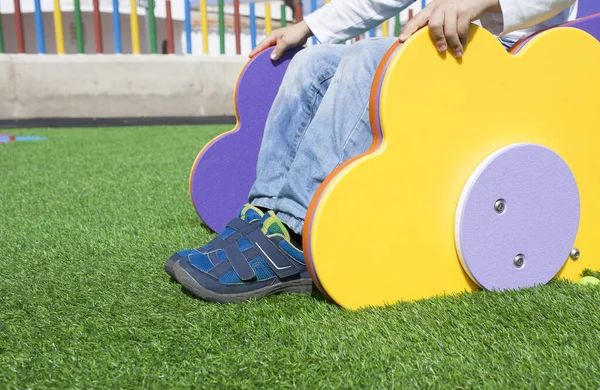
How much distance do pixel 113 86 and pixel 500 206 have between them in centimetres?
542

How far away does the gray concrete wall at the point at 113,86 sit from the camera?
575 centimetres

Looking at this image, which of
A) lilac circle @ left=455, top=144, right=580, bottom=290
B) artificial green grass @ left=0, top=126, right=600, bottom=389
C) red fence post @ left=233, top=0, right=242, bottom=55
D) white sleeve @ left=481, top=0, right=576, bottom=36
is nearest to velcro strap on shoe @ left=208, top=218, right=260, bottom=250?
artificial green grass @ left=0, top=126, right=600, bottom=389

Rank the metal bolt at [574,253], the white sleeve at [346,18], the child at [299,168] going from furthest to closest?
the white sleeve at [346,18] < the metal bolt at [574,253] < the child at [299,168]

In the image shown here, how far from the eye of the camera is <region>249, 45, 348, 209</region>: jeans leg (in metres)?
1.28

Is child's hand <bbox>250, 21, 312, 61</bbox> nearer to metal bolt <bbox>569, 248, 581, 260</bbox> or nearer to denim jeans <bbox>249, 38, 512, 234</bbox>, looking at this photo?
denim jeans <bbox>249, 38, 512, 234</bbox>

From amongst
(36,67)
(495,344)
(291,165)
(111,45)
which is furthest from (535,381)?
(111,45)

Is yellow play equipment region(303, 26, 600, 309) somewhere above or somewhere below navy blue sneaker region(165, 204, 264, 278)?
above

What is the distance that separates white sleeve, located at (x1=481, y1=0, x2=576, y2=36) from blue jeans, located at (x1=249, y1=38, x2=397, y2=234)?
21 centimetres

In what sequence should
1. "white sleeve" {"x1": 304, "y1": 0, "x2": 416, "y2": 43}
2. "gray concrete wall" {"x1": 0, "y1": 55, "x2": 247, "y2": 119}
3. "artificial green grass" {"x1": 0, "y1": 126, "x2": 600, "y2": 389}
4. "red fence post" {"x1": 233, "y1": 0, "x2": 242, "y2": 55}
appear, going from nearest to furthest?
"artificial green grass" {"x1": 0, "y1": 126, "x2": 600, "y2": 389} < "white sleeve" {"x1": 304, "y1": 0, "x2": 416, "y2": 43} < "gray concrete wall" {"x1": 0, "y1": 55, "x2": 247, "y2": 119} < "red fence post" {"x1": 233, "y1": 0, "x2": 242, "y2": 55}

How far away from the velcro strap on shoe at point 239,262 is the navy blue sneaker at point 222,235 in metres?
0.05

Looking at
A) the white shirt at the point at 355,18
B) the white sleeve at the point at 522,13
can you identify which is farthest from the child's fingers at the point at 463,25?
the white shirt at the point at 355,18

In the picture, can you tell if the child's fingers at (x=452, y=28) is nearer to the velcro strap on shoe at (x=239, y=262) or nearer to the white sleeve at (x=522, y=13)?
the white sleeve at (x=522, y=13)

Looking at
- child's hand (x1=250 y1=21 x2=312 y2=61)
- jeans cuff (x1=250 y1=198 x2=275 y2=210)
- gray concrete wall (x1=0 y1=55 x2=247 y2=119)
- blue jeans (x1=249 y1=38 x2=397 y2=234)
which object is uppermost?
child's hand (x1=250 y1=21 x2=312 y2=61)

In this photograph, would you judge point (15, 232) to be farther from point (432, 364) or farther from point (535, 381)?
point (535, 381)
